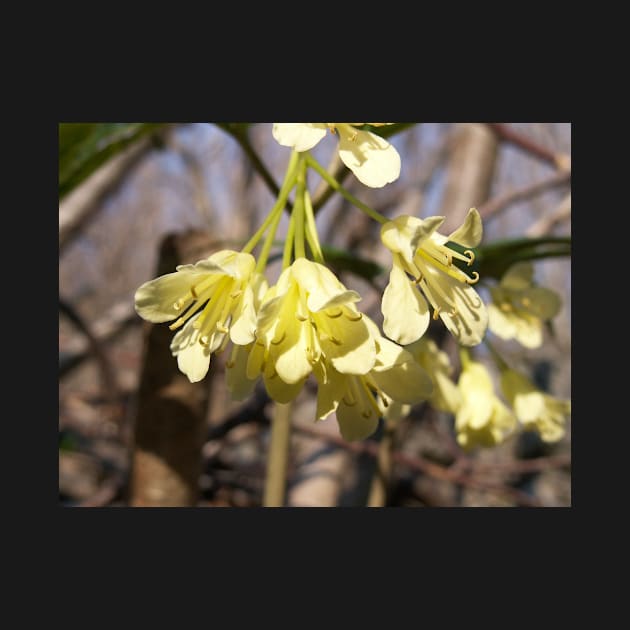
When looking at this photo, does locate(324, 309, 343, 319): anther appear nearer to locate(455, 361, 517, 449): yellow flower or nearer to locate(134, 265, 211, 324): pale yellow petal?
locate(134, 265, 211, 324): pale yellow petal

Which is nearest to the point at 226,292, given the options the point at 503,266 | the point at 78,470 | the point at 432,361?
the point at 432,361

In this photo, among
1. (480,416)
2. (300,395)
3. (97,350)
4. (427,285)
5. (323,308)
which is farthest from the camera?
(300,395)

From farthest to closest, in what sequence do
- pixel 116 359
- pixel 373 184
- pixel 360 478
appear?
pixel 116 359
pixel 360 478
pixel 373 184

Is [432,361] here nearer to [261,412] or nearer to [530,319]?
[530,319]

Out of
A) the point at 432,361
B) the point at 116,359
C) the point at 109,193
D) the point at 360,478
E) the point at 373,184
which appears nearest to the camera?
the point at 373,184

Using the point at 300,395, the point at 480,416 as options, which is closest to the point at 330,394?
the point at 480,416

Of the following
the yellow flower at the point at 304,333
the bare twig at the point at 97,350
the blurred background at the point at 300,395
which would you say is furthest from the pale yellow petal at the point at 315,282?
the bare twig at the point at 97,350

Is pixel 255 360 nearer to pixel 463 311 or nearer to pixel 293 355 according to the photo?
pixel 293 355
